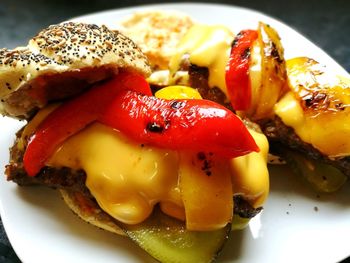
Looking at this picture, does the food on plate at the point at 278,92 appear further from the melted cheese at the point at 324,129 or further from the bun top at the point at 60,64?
the bun top at the point at 60,64

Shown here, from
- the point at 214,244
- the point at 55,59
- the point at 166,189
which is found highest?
the point at 55,59

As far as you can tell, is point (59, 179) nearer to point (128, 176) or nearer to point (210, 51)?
point (128, 176)

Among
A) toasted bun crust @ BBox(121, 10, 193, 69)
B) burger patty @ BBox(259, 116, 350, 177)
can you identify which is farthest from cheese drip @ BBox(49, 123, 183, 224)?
toasted bun crust @ BBox(121, 10, 193, 69)

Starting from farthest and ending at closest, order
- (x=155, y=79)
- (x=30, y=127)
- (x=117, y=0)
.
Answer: (x=117, y=0), (x=155, y=79), (x=30, y=127)

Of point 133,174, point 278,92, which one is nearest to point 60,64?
point 133,174

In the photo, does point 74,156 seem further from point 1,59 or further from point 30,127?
point 1,59

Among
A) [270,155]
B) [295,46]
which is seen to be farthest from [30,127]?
[295,46]

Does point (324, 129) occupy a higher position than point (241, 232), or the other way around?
point (324, 129)
